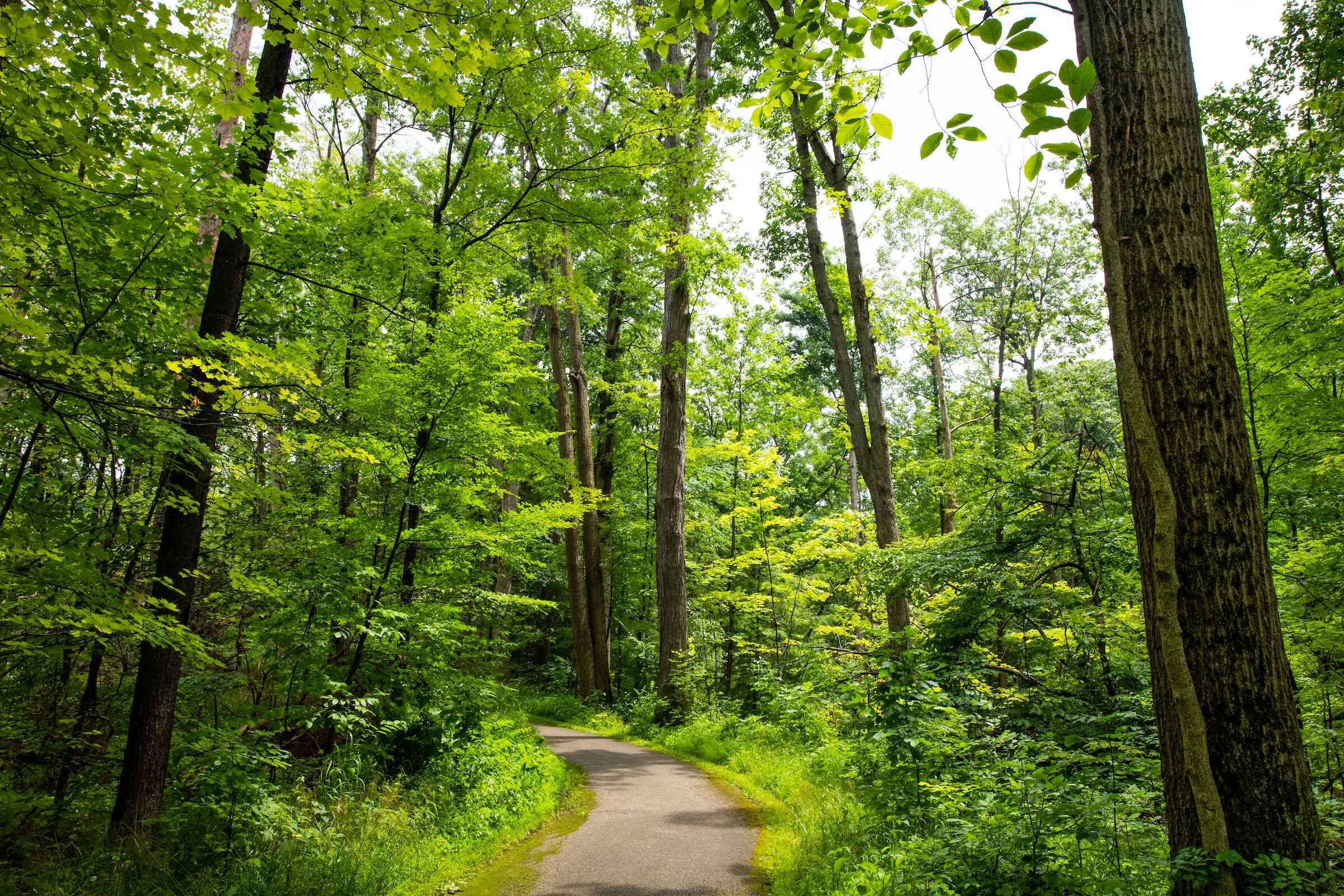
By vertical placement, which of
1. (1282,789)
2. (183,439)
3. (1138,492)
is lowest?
(1282,789)

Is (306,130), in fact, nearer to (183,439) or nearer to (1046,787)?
(183,439)

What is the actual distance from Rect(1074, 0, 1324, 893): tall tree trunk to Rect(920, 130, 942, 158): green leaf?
1058 millimetres

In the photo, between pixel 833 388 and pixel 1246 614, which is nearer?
pixel 1246 614

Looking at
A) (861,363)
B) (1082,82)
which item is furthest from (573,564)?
(1082,82)

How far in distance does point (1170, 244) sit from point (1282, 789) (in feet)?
A: 7.17

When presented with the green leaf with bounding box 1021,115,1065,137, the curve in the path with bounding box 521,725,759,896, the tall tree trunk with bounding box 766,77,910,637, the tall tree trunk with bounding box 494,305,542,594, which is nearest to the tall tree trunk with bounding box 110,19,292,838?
the curve in the path with bounding box 521,725,759,896

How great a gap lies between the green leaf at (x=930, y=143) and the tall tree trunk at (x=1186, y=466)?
1.06 metres

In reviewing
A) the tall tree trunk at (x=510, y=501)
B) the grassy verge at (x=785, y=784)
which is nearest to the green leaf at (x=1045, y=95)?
the grassy verge at (x=785, y=784)

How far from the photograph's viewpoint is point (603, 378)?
19.2 metres

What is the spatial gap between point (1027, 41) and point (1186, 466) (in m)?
1.78

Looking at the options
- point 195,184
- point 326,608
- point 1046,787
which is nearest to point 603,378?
point 326,608

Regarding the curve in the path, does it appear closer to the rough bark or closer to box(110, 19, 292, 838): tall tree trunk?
box(110, 19, 292, 838): tall tree trunk

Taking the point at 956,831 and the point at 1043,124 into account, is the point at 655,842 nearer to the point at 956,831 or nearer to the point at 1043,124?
the point at 956,831

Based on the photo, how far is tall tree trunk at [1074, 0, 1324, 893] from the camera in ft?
7.80
